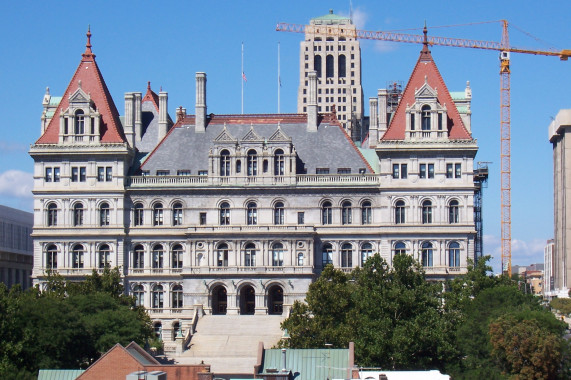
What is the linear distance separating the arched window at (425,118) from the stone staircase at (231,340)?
2480 cm

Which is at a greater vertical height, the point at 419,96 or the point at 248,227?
the point at 419,96

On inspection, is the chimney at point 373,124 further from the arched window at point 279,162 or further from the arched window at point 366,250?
the arched window at point 366,250

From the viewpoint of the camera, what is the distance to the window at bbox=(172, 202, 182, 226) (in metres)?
134

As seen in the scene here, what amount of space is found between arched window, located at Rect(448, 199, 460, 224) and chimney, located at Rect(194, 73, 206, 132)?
28120mm

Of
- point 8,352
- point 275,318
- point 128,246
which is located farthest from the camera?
point 128,246

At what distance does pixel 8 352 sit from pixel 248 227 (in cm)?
4098

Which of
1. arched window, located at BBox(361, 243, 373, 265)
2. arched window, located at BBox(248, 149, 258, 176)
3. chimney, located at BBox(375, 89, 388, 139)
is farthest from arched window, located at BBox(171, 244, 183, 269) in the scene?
chimney, located at BBox(375, 89, 388, 139)

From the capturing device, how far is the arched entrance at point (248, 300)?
131250 mm

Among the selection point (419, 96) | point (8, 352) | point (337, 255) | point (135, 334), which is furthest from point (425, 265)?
point (8, 352)

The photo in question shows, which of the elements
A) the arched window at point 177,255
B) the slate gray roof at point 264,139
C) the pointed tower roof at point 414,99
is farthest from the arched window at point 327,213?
the arched window at point 177,255

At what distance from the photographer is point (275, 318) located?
12531 cm

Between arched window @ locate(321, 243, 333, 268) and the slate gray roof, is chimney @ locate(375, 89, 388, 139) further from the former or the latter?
arched window @ locate(321, 243, 333, 268)

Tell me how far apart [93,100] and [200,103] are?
11495mm

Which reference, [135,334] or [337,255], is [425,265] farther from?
[135,334]
